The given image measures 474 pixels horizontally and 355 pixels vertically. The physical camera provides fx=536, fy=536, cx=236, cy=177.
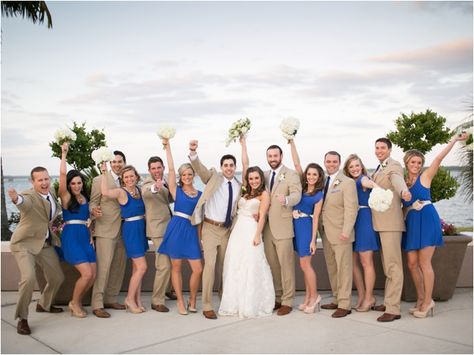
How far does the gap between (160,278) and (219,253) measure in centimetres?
79

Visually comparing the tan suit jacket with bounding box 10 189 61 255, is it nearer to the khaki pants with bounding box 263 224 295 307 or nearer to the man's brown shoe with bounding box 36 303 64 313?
the man's brown shoe with bounding box 36 303 64 313

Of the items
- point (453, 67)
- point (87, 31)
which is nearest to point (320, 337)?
point (87, 31)

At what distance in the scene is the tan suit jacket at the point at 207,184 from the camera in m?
6.16

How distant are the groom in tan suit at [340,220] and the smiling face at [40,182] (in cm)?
313

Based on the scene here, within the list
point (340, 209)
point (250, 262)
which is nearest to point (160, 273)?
point (250, 262)

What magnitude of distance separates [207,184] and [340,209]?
1554mm

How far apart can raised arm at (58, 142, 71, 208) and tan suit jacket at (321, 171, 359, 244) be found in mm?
2957

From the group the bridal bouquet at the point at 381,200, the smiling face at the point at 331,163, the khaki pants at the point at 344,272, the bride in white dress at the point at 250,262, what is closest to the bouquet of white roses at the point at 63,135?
the bride in white dress at the point at 250,262

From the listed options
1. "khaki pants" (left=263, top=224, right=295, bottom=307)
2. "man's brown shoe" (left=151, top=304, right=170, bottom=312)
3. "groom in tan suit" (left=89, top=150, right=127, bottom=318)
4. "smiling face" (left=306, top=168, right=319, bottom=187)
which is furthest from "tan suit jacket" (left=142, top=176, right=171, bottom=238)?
"smiling face" (left=306, top=168, right=319, bottom=187)

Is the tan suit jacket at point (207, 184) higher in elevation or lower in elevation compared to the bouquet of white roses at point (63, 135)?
lower

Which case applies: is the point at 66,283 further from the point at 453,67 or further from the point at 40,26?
the point at 453,67

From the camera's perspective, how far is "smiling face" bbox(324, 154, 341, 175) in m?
6.19

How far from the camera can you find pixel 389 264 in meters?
5.98

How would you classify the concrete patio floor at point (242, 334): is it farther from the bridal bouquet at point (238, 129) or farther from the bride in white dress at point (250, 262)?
the bridal bouquet at point (238, 129)
